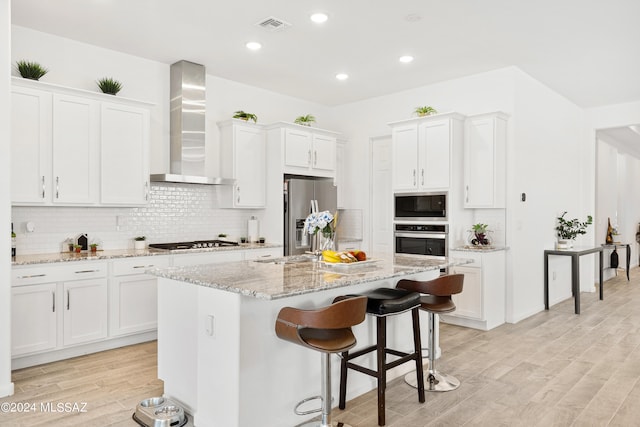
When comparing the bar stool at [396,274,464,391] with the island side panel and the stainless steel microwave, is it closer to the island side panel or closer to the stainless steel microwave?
the island side panel

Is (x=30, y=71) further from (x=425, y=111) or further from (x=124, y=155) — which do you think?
(x=425, y=111)

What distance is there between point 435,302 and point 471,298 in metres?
1.98

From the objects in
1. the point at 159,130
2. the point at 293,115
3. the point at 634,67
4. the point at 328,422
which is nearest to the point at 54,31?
the point at 159,130

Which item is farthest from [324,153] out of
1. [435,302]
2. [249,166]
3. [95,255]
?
[435,302]

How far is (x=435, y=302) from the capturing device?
11.0 feet

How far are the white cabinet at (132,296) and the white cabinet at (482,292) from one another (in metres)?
3.29

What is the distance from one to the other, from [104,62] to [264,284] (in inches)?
143

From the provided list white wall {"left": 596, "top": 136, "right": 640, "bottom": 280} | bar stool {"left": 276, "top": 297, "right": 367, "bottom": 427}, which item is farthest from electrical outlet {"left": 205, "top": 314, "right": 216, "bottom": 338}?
white wall {"left": 596, "top": 136, "right": 640, "bottom": 280}

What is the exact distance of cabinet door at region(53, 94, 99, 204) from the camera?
4.12 metres

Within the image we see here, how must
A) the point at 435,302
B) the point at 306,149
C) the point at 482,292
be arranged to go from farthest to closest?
1. the point at 306,149
2. the point at 482,292
3. the point at 435,302

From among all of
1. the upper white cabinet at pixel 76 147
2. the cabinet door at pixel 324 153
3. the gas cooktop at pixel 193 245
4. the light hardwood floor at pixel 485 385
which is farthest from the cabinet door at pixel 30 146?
the cabinet door at pixel 324 153

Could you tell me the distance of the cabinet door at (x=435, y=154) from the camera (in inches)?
211

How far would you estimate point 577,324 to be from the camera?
5258 mm

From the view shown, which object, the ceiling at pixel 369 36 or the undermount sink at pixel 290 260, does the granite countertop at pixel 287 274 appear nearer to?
Answer: the undermount sink at pixel 290 260
